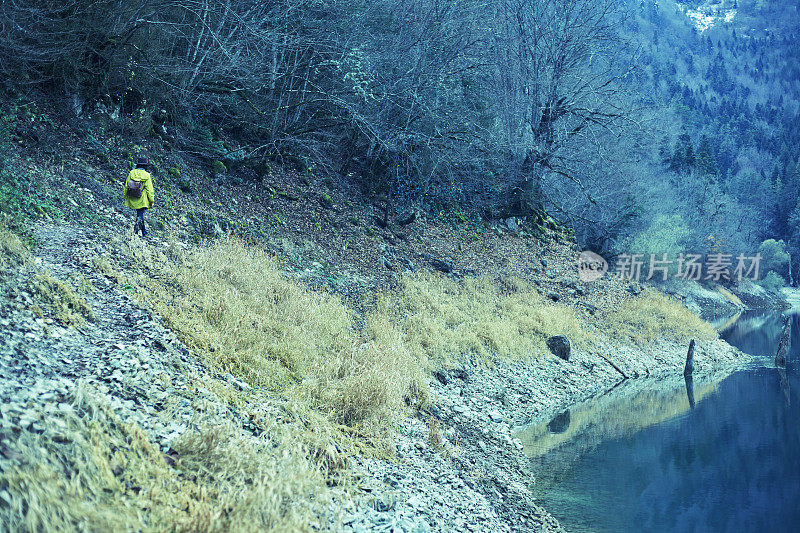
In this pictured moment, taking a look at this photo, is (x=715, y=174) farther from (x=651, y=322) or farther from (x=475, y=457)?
(x=475, y=457)

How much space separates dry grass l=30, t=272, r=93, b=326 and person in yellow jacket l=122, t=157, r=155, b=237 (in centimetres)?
343

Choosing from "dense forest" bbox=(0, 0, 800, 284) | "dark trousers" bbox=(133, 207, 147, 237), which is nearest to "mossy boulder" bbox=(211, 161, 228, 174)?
→ "dense forest" bbox=(0, 0, 800, 284)

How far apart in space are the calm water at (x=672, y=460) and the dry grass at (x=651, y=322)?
302 centimetres

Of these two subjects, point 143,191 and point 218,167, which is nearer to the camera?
point 143,191

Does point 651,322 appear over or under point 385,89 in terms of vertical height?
under

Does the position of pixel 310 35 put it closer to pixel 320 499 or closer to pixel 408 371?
pixel 408 371

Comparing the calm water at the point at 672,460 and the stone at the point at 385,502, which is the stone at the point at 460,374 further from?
the stone at the point at 385,502

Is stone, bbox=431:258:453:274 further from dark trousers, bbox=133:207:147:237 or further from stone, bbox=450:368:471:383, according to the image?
dark trousers, bbox=133:207:147:237

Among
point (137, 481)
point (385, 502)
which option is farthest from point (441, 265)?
point (137, 481)

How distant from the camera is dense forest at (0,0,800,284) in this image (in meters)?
12.7

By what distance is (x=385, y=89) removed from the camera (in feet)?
54.0

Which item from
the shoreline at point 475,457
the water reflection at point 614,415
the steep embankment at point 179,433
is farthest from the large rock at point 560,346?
the steep embankment at point 179,433

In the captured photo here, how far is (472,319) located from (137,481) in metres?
12.1

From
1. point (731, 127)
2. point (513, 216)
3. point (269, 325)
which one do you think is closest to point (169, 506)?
point (269, 325)
